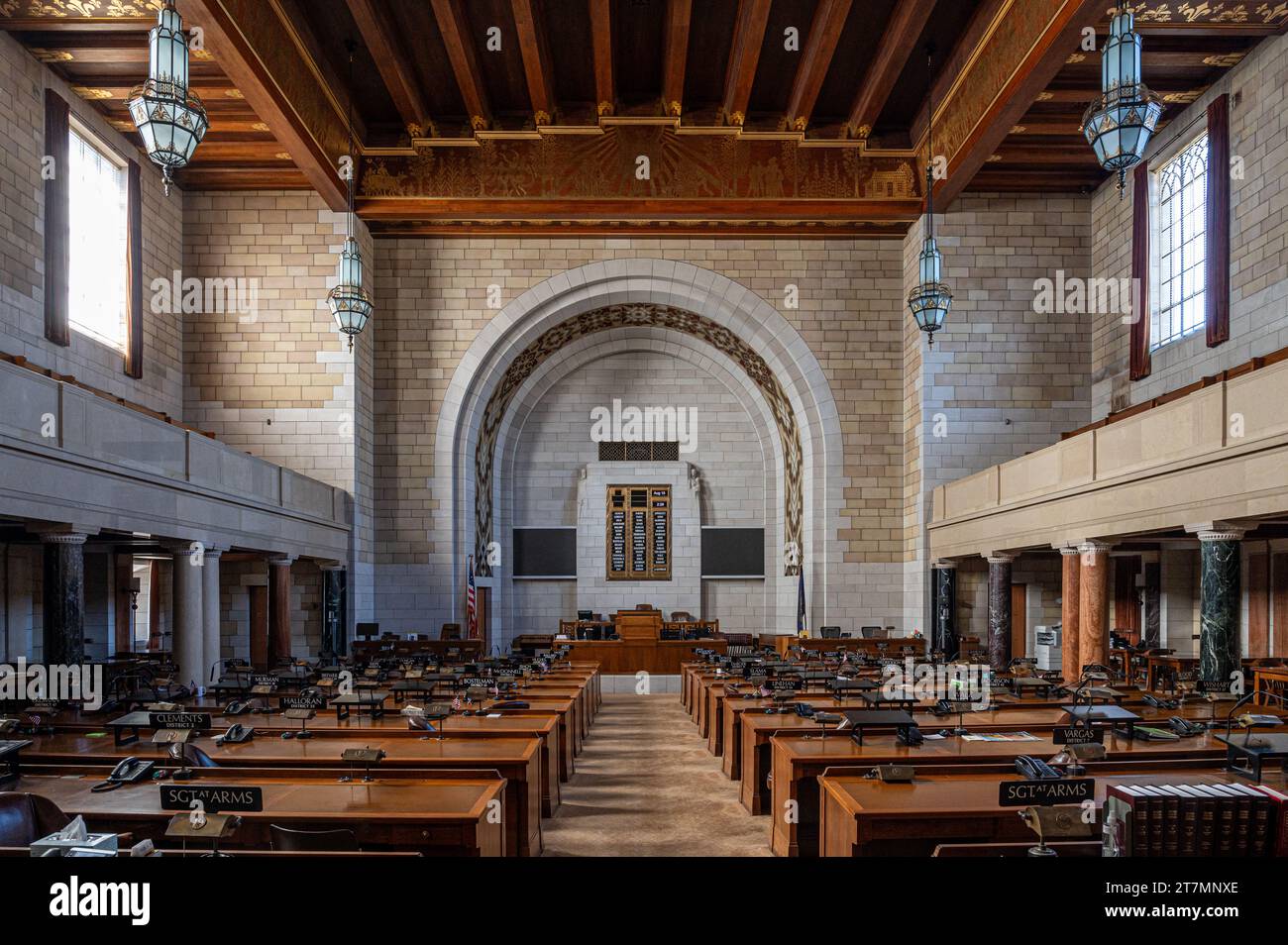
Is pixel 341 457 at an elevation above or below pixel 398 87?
below

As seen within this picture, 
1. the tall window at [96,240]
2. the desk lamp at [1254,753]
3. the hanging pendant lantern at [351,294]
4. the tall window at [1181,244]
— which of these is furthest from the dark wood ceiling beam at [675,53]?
the desk lamp at [1254,753]

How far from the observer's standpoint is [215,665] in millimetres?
11578

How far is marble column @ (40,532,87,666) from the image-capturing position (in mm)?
8602

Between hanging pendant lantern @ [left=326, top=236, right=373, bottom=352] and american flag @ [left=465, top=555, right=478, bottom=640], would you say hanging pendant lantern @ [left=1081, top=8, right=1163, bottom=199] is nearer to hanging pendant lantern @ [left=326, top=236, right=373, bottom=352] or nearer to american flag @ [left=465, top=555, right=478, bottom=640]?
hanging pendant lantern @ [left=326, top=236, right=373, bottom=352]

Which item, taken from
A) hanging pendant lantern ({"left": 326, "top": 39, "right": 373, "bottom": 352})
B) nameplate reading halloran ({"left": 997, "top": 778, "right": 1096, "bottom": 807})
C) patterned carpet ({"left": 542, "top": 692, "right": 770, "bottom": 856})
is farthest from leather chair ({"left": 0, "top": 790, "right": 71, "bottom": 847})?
hanging pendant lantern ({"left": 326, "top": 39, "right": 373, "bottom": 352})

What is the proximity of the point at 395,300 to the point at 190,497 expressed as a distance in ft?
25.1

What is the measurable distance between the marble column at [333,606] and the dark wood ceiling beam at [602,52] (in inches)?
359

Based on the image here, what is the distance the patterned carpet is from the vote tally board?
8897mm

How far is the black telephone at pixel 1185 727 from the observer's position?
19.1ft

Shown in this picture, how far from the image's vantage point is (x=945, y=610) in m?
15.8

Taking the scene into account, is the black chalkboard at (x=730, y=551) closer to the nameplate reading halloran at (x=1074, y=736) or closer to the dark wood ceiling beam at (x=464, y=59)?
the dark wood ceiling beam at (x=464, y=59)

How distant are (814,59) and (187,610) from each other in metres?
11.5
